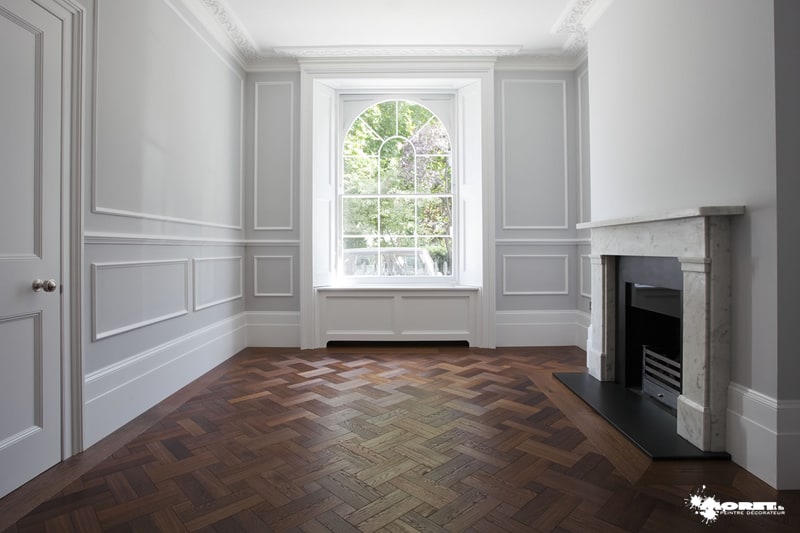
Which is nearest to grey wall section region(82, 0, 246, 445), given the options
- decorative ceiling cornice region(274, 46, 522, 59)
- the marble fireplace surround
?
decorative ceiling cornice region(274, 46, 522, 59)

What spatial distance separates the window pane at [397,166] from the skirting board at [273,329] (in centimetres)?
177

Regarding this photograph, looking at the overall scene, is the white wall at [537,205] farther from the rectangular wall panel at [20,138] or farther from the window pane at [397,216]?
the rectangular wall panel at [20,138]

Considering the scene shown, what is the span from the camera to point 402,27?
3.94 metres

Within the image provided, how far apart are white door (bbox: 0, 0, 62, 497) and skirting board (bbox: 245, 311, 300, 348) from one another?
249 centimetres

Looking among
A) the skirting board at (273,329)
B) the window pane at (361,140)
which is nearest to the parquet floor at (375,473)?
the skirting board at (273,329)

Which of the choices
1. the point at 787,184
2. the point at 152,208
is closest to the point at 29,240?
the point at 152,208

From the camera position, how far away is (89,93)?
7.47 ft

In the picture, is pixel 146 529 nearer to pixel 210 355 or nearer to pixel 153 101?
pixel 210 355

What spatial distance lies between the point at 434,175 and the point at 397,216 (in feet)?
2.09

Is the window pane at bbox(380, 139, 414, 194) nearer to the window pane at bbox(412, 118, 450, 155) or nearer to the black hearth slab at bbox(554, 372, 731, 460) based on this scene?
the window pane at bbox(412, 118, 450, 155)

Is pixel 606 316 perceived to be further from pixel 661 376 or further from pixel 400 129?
pixel 400 129

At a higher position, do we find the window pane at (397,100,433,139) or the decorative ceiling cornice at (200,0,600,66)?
the decorative ceiling cornice at (200,0,600,66)

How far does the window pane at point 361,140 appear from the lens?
496cm

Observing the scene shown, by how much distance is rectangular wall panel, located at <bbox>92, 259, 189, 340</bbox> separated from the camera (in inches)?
93.4
